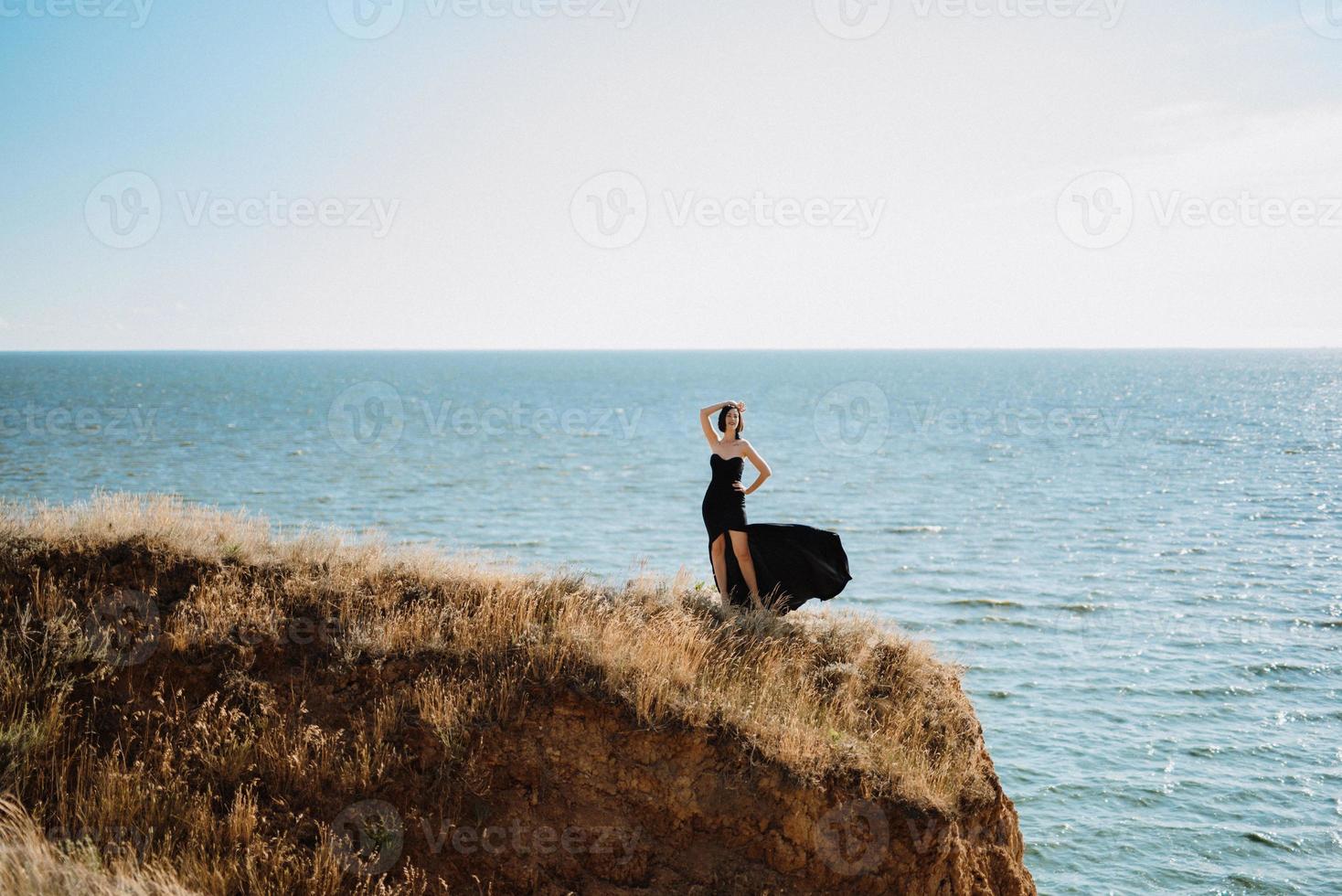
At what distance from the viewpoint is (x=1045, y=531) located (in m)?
34.7

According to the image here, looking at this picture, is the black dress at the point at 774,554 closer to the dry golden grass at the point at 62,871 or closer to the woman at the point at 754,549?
the woman at the point at 754,549

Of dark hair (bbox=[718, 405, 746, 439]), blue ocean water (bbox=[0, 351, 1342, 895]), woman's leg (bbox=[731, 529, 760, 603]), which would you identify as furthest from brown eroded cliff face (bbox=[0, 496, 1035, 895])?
blue ocean water (bbox=[0, 351, 1342, 895])

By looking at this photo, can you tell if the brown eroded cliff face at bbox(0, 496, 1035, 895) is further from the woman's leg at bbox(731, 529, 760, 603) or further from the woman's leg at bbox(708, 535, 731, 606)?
the woman's leg at bbox(708, 535, 731, 606)

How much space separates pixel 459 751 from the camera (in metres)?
8.19

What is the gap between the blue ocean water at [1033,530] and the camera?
46.8 ft

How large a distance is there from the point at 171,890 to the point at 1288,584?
1127 inches

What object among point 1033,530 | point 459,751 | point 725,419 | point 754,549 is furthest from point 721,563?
point 1033,530

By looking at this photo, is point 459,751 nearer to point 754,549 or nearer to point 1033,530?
point 754,549

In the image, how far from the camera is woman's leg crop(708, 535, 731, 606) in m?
11.6

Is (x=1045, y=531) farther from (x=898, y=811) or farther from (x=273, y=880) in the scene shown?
(x=273, y=880)

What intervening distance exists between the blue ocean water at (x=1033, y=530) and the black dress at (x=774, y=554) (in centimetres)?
62

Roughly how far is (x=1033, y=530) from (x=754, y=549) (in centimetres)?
2633

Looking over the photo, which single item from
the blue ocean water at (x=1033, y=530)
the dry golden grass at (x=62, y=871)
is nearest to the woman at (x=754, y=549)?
the blue ocean water at (x=1033, y=530)

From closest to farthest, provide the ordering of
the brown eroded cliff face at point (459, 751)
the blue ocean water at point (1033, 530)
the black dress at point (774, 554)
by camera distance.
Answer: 1. the brown eroded cliff face at point (459, 751)
2. the black dress at point (774, 554)
3. the blue ocean water at point (1033, 530)
